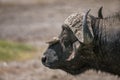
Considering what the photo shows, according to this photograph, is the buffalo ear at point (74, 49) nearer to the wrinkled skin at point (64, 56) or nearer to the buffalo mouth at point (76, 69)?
the wrinkled skin at point (64, 56)

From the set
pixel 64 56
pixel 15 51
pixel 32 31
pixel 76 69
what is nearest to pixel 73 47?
pixel 64 56

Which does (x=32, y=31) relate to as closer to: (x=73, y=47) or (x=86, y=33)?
(x=73, y=47)

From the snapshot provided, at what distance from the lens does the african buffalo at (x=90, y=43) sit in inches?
356

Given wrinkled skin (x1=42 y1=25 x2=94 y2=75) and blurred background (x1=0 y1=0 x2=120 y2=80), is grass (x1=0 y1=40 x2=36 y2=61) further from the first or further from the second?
wrinkled skin (x1=42 y1=25 x2=94 y2=75)

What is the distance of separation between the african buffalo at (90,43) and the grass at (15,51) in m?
8.71

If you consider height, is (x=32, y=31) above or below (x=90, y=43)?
below

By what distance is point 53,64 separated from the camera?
9.73m

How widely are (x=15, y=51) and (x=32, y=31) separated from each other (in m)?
6.85

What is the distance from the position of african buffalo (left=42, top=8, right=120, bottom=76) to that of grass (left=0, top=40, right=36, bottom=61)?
28.6 feet

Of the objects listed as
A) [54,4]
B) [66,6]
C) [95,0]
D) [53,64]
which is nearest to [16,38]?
[95,0]

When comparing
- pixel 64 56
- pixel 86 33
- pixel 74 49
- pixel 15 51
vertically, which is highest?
pixel 86 33

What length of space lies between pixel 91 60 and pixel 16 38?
15251mm

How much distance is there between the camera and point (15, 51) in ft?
62.5

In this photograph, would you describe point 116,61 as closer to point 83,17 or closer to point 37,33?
point 83,17
